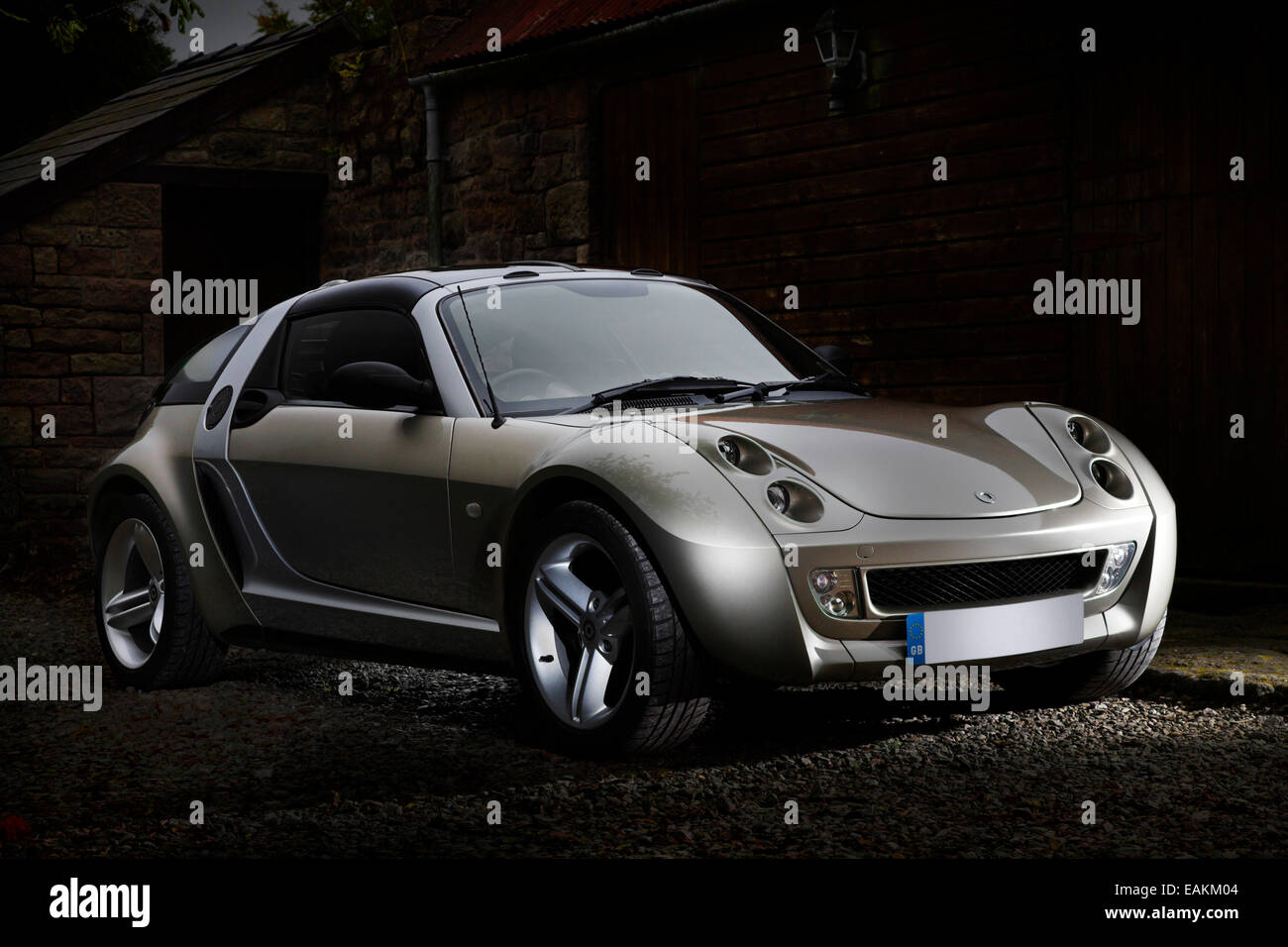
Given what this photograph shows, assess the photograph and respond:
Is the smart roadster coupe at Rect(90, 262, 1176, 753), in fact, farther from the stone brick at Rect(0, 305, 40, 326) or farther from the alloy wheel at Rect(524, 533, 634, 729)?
the stone brick at Rect(0, 305, 40, 326)

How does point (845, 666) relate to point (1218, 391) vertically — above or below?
below

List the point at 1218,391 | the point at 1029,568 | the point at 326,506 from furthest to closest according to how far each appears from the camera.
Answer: the point at 1218,391, the point at 326,506, the point at 1029,568

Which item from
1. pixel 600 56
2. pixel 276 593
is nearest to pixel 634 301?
pixel 276 593

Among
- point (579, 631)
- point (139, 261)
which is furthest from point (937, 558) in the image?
point (139, 261)

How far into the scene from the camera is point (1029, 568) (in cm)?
496

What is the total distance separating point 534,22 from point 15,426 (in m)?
5.36

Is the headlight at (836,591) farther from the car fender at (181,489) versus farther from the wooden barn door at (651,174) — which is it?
the wooden barn door at (651,174)

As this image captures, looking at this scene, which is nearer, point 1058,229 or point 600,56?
point 1058,229

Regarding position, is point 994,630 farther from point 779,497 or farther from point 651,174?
point 651,174

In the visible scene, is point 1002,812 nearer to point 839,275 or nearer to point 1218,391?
point 1218,391

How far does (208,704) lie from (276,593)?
58 centimetres

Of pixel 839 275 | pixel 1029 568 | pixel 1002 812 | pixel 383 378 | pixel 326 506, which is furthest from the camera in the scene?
pixel 839 275

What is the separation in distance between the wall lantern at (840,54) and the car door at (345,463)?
5.69m

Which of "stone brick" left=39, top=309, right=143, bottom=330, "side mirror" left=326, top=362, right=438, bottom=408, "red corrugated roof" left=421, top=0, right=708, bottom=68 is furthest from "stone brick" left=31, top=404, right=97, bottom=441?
"side mirror" left=326, top=362, right=438, bottom=408
